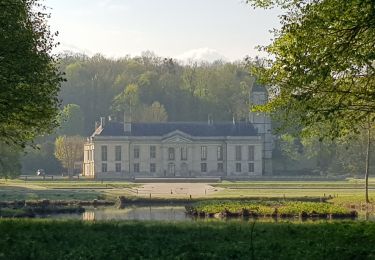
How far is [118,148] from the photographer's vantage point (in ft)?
251

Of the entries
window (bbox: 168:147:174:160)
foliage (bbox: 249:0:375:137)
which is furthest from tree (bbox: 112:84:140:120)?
foliage (bbox: 249:0:375:137)

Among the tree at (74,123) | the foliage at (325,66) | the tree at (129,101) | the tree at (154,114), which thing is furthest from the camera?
the tree at (154,114)

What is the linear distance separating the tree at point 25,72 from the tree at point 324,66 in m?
4.94

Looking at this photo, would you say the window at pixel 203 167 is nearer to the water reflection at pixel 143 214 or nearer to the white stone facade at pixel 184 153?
the white stone facade at pixel 184 153

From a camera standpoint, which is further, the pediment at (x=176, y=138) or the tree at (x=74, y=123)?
the tree at (x=74, y=123)

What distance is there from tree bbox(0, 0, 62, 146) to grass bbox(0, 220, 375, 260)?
2741mm

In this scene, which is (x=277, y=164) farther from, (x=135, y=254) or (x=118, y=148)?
(x=135, y=254)

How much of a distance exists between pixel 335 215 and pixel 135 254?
1760 centimetres

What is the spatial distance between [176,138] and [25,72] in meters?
63.7

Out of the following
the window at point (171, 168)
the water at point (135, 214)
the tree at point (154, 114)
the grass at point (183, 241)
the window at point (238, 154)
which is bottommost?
the water at point (135, 214)

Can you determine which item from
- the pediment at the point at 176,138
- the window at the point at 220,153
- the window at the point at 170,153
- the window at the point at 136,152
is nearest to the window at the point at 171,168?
the window at the point at 170,153

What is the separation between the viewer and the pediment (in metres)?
77.0

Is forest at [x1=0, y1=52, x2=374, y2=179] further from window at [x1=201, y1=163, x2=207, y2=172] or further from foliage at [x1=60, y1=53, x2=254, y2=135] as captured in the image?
window at [x1=201, y1=163, x2=207, y2=172]

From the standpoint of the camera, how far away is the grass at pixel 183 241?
990cm
